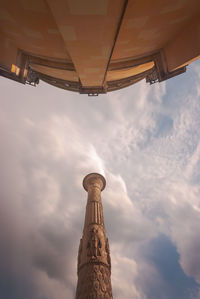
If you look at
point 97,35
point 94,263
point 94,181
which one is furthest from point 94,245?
point 97,35

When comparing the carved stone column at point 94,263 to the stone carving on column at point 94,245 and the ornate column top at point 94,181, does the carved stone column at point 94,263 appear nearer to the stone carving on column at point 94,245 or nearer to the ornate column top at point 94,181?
the stone carving on column at point 94,245

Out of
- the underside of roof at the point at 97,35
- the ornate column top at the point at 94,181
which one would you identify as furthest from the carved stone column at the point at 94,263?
the underside of roof at the point at 97,35

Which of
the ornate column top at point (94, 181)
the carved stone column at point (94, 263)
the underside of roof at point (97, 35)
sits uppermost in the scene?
the ornate column top at point (94, 181)

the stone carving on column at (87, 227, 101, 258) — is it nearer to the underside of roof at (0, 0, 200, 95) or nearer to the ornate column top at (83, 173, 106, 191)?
the ornate column top at (83, 173, 106, 191)

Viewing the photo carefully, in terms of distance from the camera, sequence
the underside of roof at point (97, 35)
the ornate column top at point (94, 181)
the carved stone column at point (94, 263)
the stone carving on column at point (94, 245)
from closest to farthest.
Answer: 1. the underside of roof at point (97, 35)
2. the carved stone column at point (94, 263)
3. the stone carving on column at point (94, 245)
4. the ornate column top at point (94, 181)

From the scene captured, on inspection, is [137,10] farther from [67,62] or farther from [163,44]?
[67,62]

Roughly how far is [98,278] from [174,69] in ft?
38.2

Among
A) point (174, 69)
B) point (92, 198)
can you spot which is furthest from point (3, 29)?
point (92, 198)

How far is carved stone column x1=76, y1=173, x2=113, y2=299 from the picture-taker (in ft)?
28.5

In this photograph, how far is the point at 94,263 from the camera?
966cm

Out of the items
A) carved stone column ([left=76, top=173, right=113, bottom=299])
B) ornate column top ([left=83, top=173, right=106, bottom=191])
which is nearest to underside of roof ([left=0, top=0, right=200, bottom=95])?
carved stone column ([left=76, top=173, right=113, bottom=299])

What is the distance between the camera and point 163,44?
8.36m

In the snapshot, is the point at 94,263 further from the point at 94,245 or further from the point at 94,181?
the point at 94,181

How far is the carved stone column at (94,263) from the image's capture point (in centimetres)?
870
